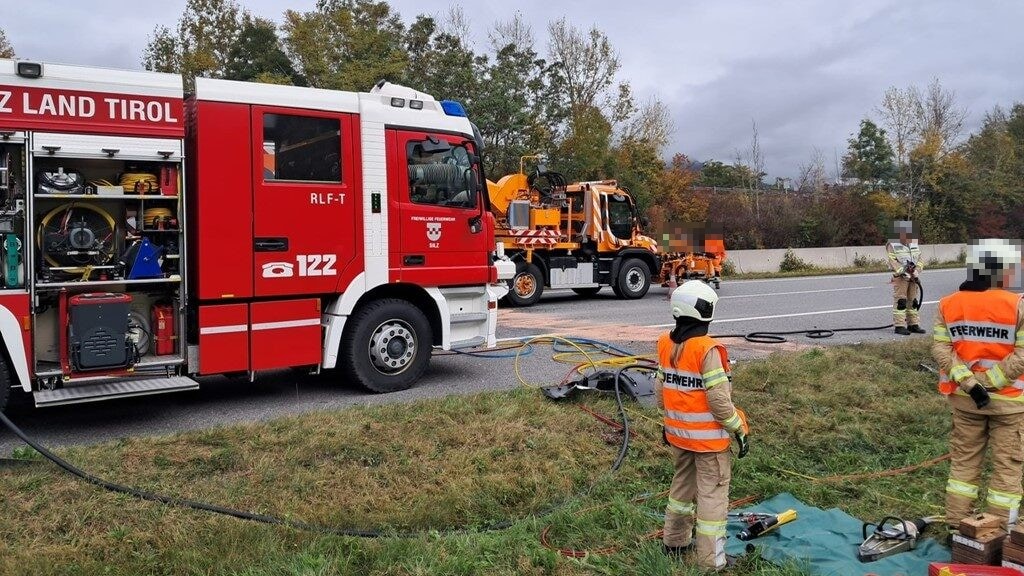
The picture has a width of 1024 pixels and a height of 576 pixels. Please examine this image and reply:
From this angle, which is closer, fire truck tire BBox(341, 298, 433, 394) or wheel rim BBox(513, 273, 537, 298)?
fire truck tire BBox(341, 298, 433, 394)

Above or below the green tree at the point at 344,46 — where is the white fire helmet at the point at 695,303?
below

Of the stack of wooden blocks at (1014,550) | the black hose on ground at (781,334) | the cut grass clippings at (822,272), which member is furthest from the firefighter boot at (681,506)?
the cut grass clippings at (822,272)

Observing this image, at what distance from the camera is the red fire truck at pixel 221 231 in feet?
18.9

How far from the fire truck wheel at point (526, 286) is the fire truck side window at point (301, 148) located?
30.9 ft

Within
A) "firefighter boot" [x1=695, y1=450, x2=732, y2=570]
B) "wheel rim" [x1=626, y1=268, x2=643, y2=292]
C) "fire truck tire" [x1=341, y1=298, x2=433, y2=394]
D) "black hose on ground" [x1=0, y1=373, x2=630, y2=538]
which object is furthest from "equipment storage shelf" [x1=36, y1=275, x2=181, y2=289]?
"wheel rim" [x1=626, y1=268, x2=643, y2=292]

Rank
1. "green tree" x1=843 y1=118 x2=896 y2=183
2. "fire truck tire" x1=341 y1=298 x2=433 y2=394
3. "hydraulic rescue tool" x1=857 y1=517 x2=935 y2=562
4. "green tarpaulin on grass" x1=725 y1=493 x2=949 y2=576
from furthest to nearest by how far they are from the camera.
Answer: "green tree" x1=843 y1=118 x2=896 y2=183, "fire truck tire" x1=341 y1=298 x2=433 y2=394, "hydraulic rescue tool" x1=857 y1=517 x2=935 y2=562, "green tarpaulin on grass" x1=725 y1=493 x2=949 y2=576

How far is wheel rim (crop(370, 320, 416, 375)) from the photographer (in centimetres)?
745

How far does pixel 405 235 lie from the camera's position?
744 centimetres

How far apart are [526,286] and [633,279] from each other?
3.13 metres

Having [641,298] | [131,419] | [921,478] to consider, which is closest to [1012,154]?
[641,298]

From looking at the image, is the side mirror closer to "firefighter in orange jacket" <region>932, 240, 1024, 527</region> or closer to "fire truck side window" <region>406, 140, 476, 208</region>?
"fire truck side window" <region>406, 140, 476, 208</region>

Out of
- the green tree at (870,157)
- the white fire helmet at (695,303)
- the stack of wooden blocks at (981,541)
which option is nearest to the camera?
the stack of wooden blocks at (981,541)

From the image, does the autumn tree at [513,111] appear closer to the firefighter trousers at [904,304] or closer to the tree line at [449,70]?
the tree line at [449,70]

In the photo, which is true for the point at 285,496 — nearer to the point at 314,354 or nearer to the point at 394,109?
the point at 314,354
